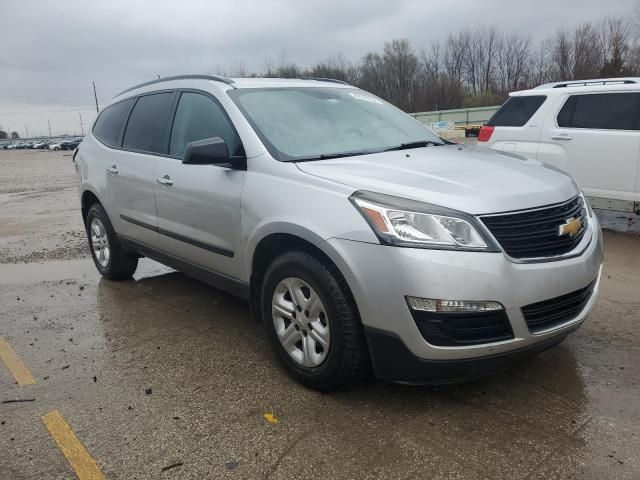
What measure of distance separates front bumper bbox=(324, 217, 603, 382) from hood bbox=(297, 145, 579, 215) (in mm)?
301

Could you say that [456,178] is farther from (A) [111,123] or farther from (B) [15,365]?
(A) [111,123]

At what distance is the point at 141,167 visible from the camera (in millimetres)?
4738

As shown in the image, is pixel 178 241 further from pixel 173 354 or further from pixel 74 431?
pixel 74 431

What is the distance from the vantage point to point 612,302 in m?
4.73

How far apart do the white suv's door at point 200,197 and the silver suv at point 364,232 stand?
14 mm

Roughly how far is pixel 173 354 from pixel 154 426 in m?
0.98

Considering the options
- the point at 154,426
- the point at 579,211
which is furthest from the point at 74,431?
the point at 579,211

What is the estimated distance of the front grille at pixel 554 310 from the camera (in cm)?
285

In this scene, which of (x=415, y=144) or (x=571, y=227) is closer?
(x=571, y=227)

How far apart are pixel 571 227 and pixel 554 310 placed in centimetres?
46

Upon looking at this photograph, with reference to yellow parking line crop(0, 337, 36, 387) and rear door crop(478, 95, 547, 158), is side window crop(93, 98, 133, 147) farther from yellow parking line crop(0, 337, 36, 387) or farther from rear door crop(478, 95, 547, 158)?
rear door crop(478, 95, 547, 158)

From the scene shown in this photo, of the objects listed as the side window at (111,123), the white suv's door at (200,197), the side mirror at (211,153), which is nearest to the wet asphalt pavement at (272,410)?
the white suv's door at (200,197)

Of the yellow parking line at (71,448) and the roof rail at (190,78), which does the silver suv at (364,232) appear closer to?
the roof rail at (190,78)

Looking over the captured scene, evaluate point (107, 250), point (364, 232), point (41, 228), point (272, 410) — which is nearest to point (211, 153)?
point (364, 232)
